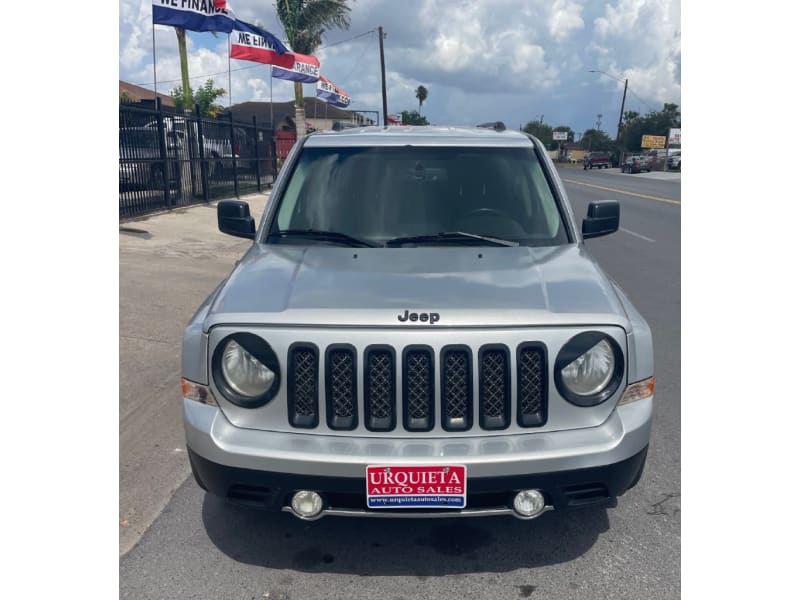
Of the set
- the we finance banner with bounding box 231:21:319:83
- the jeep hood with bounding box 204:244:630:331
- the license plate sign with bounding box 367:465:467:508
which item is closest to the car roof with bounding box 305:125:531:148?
the jeep hood with bounding box 204:244:630:331

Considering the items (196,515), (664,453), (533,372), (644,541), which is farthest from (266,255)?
(664,453)

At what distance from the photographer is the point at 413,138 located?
4367 millimetres

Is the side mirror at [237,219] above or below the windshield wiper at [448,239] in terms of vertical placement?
above

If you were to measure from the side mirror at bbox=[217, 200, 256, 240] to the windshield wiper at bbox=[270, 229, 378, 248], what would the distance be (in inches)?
13.0

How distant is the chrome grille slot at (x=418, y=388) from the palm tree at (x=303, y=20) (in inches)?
A: 1107

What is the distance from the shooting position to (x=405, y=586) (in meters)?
2.96

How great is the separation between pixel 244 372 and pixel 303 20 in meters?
29.9

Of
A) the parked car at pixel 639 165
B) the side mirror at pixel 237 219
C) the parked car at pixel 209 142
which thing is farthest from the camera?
the parked car at pixel 639 165

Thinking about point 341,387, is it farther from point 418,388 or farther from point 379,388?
point 418,388

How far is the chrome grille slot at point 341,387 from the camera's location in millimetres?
2727

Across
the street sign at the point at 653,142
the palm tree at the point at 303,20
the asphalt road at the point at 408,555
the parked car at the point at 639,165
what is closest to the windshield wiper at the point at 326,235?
the asphalt road at the point at 408,555

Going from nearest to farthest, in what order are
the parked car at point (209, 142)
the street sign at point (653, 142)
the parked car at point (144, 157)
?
the parked car at point (144, 157), the parked car at point (209, 142), the street sign at point (653, 142)

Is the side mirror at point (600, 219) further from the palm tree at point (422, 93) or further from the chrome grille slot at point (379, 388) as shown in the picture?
the palm tree at point (422, 93)

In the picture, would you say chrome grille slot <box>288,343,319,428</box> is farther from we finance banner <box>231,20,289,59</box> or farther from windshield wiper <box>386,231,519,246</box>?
we finance banner <box>231,20,289,59</box>
